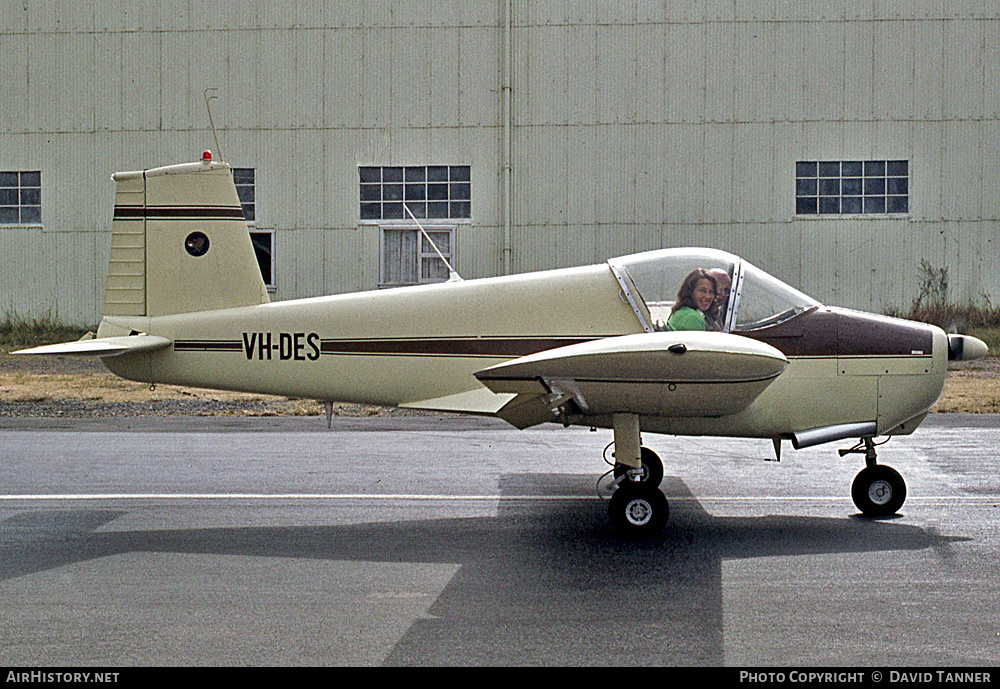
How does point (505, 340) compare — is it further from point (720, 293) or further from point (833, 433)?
point (833, 433)

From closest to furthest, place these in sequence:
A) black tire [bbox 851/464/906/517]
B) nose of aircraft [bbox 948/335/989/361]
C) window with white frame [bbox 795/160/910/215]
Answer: nose of aircraft [bbox 948/335/989/361], black tire [bbox 851/464/906/517], window with white frame [bbox 795/160/910/215]

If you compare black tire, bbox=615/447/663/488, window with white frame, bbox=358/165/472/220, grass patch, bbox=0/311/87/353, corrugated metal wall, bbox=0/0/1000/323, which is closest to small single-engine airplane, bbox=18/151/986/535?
black tire, bbox=615/447/663/488

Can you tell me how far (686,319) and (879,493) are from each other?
2003 mm

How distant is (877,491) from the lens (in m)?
7.52

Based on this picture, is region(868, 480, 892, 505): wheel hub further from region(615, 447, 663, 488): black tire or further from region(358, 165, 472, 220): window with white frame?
region(358, 165, 472, 220): window with white frame

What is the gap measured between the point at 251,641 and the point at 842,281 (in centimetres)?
1905

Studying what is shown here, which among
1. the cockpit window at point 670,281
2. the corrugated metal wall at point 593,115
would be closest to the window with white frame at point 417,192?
the corrugated metal wall at point 593,115

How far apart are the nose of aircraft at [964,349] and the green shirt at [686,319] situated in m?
1.75

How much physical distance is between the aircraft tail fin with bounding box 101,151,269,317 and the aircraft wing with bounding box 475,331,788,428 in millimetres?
2492

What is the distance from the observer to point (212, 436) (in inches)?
465

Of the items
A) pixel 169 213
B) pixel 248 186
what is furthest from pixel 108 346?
pixel 248 186

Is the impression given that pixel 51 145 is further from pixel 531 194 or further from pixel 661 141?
pixel 661 141

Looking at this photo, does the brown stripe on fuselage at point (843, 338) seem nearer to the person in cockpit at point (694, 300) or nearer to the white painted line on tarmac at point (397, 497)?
the person in cockpit at point (694, 300)

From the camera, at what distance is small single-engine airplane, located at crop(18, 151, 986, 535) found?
23.3 ft
